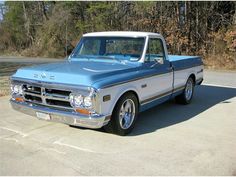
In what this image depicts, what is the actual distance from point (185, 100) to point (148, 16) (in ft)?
47.3

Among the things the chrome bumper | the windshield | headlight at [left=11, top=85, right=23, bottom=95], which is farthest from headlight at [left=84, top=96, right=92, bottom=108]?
the windshield

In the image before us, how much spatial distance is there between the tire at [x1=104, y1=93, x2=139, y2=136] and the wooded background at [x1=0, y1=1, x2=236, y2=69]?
13.4 metres

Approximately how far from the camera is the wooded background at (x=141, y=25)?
63.5 feet

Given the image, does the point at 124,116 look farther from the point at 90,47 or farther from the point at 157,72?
the point at 90,47

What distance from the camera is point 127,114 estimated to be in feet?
18.9

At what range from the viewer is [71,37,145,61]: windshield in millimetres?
6398

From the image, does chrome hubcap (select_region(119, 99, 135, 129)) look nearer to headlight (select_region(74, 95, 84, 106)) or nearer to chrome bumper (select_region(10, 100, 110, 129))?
chrome bumper (select_region(10, 100, 110, 129))

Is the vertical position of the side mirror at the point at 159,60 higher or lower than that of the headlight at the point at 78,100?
higher

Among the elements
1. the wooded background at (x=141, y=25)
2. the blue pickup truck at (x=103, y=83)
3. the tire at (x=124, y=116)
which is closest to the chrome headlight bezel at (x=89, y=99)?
the blue pickup truck at (x=103, y=83)

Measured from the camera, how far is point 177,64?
746cm

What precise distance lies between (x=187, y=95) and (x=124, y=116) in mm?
3260

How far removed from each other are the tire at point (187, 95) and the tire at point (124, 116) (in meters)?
2.62

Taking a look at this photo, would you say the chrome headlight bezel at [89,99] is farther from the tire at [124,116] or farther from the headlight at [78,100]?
the tire at [124,116]

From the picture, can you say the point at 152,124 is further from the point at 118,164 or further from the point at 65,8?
the point at 65,8
